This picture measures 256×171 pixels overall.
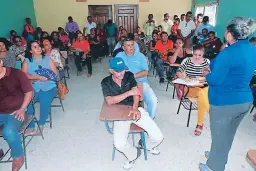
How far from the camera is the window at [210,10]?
761 cm

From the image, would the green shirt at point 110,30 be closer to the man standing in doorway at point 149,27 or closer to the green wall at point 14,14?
the man standing in doorway at point 149,27

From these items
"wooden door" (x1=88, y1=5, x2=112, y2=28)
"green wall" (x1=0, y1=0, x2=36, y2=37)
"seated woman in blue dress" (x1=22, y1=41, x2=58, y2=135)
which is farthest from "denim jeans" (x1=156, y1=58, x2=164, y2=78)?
"wooden door" (x1=88, y1=5, x2=112, y2=28)

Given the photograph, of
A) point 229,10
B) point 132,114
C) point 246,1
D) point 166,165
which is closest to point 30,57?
point 132,114

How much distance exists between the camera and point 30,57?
3160mm

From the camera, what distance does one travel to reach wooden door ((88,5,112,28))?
31.4ft

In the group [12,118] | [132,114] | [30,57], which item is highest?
[30,57]

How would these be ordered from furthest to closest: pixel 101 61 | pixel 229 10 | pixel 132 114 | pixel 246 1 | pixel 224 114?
pixel 101 61
pixel 229 10
pixel 246 1
pixel 132 114
pixel 224 114

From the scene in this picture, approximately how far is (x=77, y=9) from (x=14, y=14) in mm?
2698

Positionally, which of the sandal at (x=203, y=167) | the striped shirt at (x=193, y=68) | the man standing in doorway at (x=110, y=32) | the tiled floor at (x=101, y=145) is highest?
the man standing in doorway at (x=110, y=32)

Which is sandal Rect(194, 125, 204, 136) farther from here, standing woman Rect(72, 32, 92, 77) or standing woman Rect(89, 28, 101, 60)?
standing woman Rect(89, 28, 101, 60)

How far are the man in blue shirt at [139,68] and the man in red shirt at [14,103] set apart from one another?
1.36 m

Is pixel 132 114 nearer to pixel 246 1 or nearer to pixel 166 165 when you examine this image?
pixel 166 165

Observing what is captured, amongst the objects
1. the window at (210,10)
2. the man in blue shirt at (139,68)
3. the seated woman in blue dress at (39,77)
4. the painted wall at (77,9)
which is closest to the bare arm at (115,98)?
the man in blue shirt at (139,68)

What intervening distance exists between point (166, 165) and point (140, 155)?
334 millimetres
